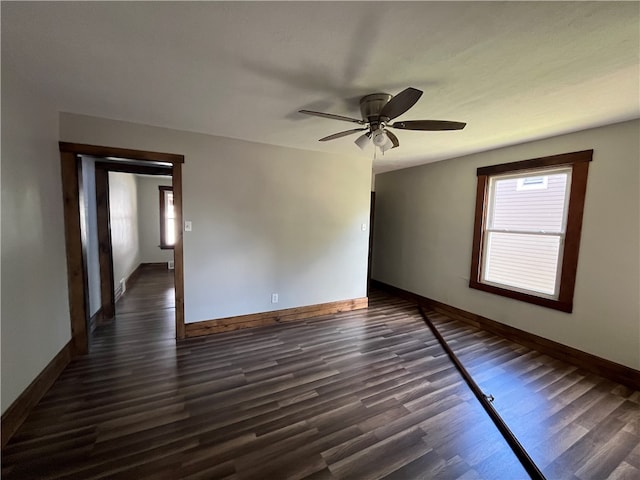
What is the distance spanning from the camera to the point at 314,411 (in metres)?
1.96

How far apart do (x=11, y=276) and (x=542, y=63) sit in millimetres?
3544

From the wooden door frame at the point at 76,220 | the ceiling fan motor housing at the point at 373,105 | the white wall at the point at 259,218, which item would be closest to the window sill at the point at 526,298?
the white wall at the point at 259,218

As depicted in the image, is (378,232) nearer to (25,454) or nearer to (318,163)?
(318,163)

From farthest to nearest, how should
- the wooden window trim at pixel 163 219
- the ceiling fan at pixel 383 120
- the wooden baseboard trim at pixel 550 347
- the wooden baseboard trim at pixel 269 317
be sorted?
the wooden window trim at pixel 163 219
the wooden baseboard trim at pixel 269 317
the wooden baseboard trim at pixel 550 347
the ceiling fan at pixel 383 120

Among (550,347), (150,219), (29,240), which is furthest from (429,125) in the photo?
(150,219)

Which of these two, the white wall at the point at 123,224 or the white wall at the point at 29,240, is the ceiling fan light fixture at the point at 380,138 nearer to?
the white wall at the point at 29,240

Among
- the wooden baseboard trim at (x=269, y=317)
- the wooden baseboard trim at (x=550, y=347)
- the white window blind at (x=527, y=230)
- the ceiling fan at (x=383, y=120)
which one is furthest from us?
the wooden baseboard trim at (x=269, y=317)

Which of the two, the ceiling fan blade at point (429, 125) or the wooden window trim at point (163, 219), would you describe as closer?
the ceiling fan blade at point (429, 125)

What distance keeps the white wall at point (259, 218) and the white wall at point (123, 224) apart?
62.5 inches

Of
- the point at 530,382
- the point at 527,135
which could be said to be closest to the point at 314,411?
the point at 530,382

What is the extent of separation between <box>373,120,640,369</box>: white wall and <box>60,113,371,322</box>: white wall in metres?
1.05

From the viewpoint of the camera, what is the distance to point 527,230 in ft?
10.4

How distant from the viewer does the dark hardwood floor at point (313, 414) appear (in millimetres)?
1528

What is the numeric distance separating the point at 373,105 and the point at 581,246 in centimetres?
259
